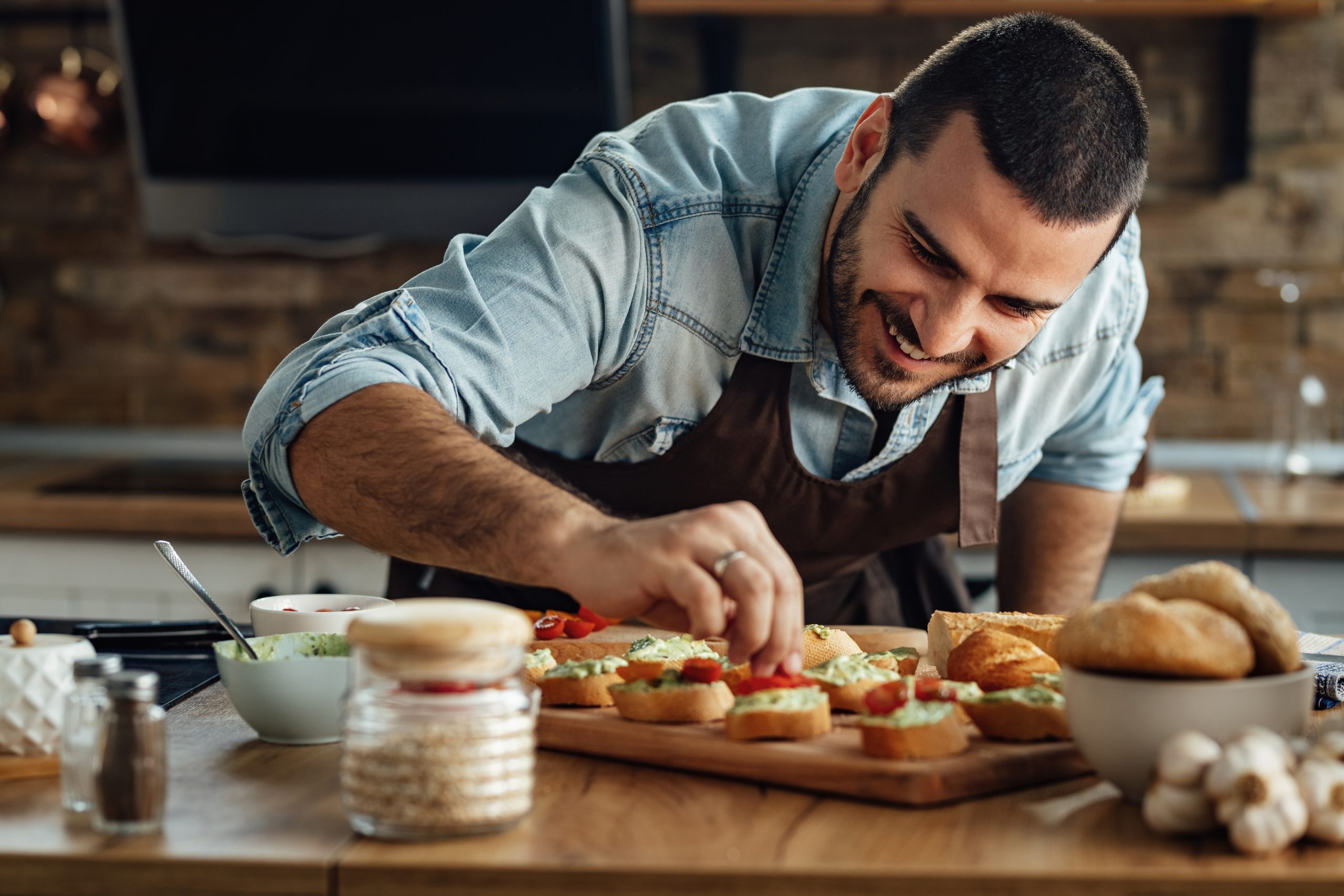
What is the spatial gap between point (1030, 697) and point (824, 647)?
288 millimetres

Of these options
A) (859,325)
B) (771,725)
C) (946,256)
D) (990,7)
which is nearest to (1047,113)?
A: (946,256)

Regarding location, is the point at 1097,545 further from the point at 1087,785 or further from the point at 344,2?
the point at 344,2

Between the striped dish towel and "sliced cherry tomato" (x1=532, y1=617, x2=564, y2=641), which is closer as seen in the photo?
the striped dish towel

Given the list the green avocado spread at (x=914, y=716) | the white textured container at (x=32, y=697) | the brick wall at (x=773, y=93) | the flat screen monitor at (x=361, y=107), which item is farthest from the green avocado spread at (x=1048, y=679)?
the brick wall at (x=773, y=93)

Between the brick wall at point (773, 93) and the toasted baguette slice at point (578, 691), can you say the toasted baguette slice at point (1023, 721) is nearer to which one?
the toasted baguette slice at point (578, 691)

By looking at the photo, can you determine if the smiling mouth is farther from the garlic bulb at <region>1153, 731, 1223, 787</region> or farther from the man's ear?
the garlic bulb at <region>1153, 731, 1223, 787</region>

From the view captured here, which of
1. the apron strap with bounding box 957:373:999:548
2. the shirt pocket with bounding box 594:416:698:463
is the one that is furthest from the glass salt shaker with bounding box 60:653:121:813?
the apron strap with bounding box 957:373:999:548

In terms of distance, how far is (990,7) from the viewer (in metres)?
2.86

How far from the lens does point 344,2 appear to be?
2898mm

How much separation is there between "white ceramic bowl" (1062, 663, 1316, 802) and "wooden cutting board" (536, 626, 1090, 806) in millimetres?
62

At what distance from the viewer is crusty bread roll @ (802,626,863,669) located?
125cm

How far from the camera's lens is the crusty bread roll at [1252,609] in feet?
2.87

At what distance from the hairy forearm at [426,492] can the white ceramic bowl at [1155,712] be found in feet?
1.17

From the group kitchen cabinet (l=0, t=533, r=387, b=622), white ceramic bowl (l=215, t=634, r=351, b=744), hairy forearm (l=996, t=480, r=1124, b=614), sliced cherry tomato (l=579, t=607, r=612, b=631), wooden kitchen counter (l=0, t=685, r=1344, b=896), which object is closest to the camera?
wooden kitchen counter (l=0, t=685, r=1344, b=896)
